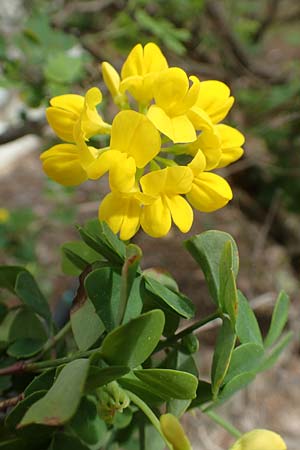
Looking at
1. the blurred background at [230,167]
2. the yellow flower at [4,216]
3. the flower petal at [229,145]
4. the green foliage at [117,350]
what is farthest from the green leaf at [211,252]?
the yellow flower at [4,216]

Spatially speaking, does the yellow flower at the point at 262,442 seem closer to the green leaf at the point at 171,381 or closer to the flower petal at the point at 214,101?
the green leaf at the point at 171,381

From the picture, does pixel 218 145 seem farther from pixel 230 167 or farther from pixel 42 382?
pixel 230 167

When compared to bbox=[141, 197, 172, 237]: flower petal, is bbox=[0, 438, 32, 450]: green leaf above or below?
below

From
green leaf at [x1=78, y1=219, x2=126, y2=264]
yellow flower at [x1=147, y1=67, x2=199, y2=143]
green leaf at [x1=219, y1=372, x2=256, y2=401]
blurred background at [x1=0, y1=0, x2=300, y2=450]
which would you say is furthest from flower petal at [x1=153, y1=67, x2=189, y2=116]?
blurred background at [x1=0, y1=0, x2=300, y2=450]

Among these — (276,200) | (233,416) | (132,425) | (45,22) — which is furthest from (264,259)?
(132,425)

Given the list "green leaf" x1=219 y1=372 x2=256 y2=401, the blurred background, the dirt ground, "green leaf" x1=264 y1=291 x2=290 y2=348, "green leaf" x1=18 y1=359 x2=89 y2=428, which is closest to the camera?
"green leaf" x1=18 y1=359 x2=89 y2=428

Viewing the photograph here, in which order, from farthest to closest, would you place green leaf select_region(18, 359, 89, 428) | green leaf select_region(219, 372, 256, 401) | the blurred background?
1. the blurred background
2. green leaf select_region(219, 372, 256, 401)
3. green leaf select_region(18, 359, 89, 428)

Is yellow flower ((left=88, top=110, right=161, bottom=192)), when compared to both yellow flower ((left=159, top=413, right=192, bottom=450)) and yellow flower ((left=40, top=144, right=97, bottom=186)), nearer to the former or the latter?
yellow flower ((left=40, top=144, right=97, bottom=186))

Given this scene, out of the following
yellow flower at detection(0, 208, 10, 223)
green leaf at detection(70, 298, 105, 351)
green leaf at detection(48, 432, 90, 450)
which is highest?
green leaf at detection(70, 298, 105, 351)
